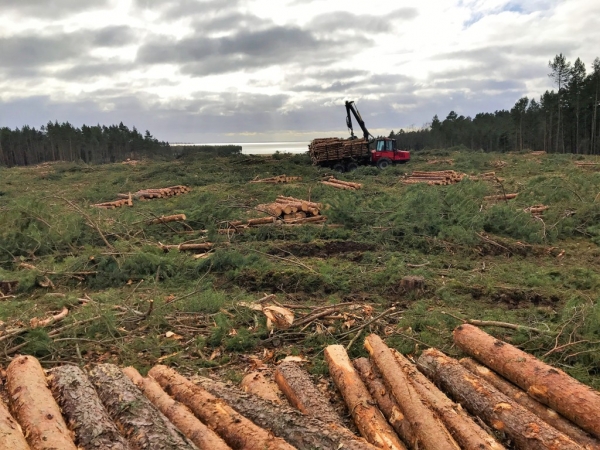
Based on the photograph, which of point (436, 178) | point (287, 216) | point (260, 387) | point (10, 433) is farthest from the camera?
point (436, 178)

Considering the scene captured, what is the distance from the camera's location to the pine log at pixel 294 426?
2.88 meters

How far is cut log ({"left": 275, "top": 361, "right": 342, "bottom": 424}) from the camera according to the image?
3.54 metres

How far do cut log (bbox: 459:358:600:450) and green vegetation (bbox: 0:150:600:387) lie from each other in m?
0.96

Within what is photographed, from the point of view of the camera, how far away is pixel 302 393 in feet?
12.5

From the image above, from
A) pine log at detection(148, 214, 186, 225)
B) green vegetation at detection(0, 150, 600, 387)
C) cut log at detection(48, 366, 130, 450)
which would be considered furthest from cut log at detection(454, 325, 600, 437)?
pine log at detection(148, 214, 186, 225)

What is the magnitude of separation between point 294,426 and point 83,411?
1.53 metres

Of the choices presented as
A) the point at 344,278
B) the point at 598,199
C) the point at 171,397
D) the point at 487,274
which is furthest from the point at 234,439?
the point at 598,199

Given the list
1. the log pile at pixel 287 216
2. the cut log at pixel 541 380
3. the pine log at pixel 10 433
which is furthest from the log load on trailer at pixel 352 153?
the pine log at pixel 10 433

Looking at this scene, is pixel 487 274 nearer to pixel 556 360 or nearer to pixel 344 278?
pixel 344 278

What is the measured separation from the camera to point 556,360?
15.8ft

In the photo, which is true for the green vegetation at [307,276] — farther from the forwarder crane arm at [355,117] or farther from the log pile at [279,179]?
the forwarder crane arm at [355,117]

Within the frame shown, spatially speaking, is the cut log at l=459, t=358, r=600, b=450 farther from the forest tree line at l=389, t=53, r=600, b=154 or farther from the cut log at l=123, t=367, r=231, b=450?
the forest tree line at l=389, t=53, r=600, b=154

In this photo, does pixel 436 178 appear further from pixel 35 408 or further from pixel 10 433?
pixel 10 433

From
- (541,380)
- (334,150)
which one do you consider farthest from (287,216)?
(334,150)
